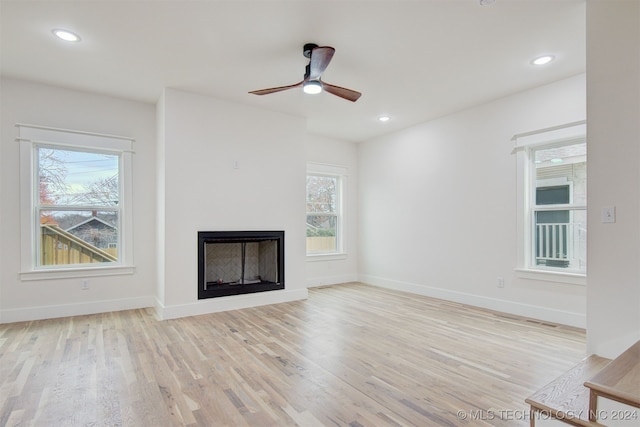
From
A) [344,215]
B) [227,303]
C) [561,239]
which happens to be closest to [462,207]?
[561,239]

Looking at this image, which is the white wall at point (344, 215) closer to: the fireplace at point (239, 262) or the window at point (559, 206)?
the fireplace at point (239, 262)

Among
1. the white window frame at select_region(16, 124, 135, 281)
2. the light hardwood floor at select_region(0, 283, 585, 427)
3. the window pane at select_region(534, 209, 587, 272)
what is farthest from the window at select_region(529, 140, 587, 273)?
the white window frame at select_region(16, 124, 135, 281)

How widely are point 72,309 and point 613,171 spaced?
5.58m

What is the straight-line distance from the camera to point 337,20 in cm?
270

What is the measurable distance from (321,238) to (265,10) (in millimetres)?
4268

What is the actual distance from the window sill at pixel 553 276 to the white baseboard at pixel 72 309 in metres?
4.81

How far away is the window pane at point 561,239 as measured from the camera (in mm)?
3742

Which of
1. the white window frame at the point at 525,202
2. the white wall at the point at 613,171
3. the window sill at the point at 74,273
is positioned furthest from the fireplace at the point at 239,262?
the white wall at the point at 613,171

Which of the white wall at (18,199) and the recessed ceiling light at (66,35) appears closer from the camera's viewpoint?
the recessed ceiling light at (66,35)

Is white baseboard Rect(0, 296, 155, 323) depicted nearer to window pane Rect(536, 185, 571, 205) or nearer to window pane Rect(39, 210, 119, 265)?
window pane Rect(39, 210, 119, 265)

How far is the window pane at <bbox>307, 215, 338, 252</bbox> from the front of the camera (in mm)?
6176

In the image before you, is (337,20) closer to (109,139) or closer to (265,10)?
(265,10)

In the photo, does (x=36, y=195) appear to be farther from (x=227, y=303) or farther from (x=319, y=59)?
(x=319, y=59)

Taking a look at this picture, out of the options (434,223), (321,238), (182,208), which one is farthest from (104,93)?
(434,223)
